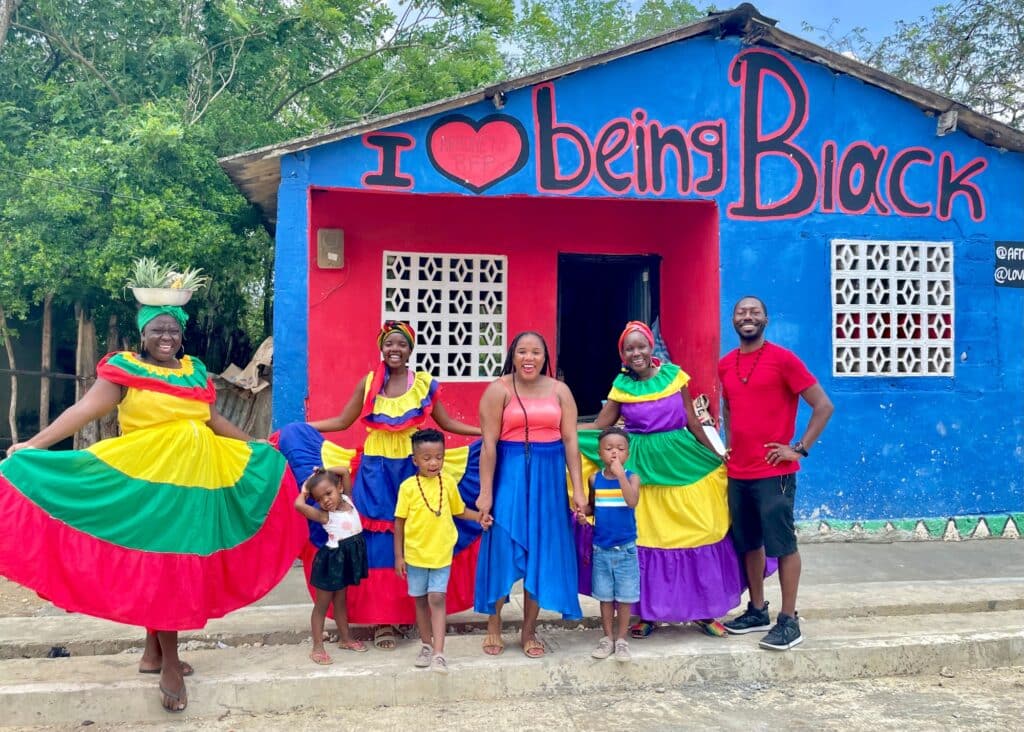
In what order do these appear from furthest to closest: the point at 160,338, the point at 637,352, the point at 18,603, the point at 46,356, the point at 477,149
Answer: the point at 46,356, the point at 477,149, the point at 18,603, the point at 637,352, the point at 160,338

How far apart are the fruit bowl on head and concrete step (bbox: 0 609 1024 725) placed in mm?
1736

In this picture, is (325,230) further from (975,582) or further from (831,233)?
(975,582)

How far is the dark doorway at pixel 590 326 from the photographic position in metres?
9.63

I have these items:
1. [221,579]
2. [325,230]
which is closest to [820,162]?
[325,230]

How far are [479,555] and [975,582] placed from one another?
3.65 m

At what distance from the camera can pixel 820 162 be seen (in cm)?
687

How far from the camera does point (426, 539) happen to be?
13.0ft

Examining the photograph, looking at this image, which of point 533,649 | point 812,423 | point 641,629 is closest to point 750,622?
point 641,629

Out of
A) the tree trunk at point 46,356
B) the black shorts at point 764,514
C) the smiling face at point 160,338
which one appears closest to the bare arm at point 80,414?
the smiling face at point 160,338

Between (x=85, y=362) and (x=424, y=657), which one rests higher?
(x=85, y=362)

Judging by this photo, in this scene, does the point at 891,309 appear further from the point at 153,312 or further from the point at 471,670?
the point at 153,312

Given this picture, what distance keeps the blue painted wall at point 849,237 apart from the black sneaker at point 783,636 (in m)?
2.66

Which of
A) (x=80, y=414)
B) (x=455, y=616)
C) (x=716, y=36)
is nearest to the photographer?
(x=80, y=414)

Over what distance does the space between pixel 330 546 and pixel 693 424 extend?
1.98m
